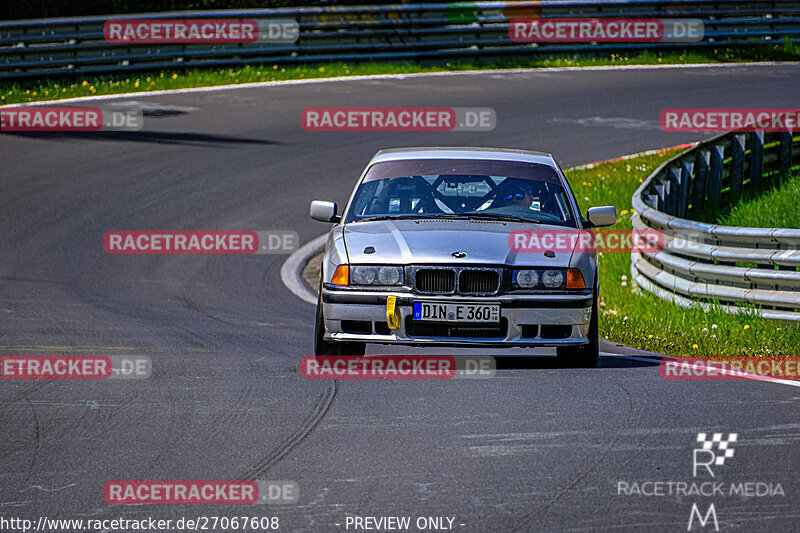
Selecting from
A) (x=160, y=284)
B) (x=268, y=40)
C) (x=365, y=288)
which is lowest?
(x=160, y=284)

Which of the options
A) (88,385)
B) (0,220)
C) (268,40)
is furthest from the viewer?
(268,40)

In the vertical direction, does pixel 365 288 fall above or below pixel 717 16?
below

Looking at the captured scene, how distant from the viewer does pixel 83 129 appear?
73.3ft

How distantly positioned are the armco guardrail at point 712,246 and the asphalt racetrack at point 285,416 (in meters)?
1.56

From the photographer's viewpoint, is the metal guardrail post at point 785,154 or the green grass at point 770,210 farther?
the metal guardrail post at point 785,154

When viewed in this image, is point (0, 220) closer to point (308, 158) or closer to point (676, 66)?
point (308, 158)

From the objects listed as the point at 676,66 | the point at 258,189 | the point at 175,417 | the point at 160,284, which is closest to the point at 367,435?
the point at 175,417

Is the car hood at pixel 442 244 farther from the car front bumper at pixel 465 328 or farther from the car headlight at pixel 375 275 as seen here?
the car front bumper at pixel 465 328

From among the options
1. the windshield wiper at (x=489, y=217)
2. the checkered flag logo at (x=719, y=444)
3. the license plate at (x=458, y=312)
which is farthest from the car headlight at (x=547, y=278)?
the checkered flag logo at (x=719, y=444)

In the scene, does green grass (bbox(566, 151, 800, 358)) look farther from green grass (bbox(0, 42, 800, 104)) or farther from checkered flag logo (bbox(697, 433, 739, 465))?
green grass (bbox(0, 42, 800, 104))

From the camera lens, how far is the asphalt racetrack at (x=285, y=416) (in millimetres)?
6098

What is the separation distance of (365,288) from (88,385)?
81.8 inches

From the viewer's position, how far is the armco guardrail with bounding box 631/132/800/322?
460 inches

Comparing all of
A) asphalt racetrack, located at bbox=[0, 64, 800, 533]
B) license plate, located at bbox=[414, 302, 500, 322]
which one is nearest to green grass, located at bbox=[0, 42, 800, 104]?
asphalt racetrack, located at bbox=[0, 64, 800, 533]
